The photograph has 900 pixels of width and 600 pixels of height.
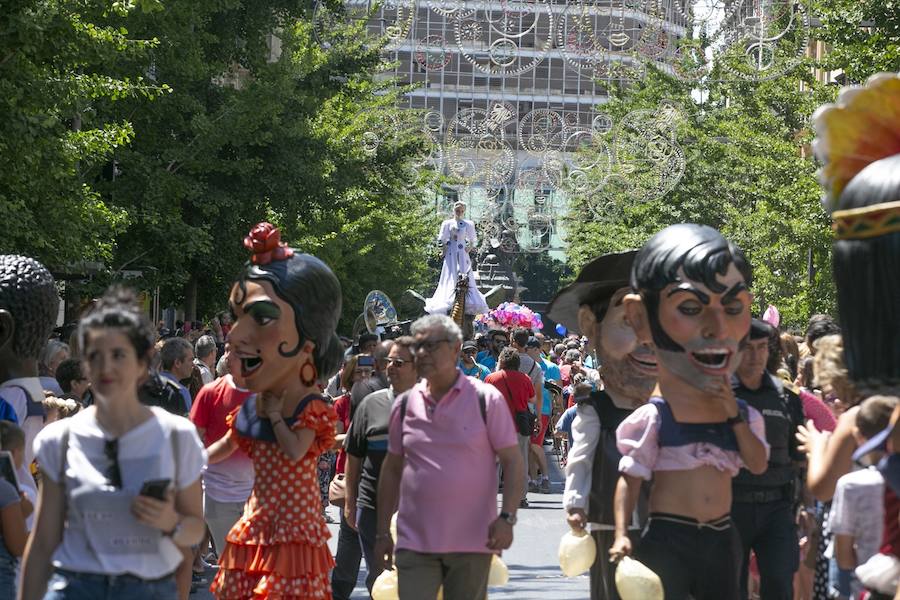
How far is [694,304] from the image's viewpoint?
7594 millimetres

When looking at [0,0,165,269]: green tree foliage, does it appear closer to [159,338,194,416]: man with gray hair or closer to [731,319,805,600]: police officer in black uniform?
[159,338,194,416]: man with gray hair

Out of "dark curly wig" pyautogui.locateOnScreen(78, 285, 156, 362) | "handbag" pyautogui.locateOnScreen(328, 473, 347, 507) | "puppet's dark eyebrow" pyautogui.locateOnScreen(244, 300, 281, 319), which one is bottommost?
"handbag" pyautogui.locateOnScreen(328, 473, 347, 507)

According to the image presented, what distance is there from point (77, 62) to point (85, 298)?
9.41m

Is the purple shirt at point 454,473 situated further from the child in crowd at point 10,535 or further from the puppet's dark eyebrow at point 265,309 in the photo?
the child in crowd at point 10,535

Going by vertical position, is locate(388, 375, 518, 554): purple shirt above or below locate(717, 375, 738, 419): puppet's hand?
below

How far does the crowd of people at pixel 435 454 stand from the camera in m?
5.81

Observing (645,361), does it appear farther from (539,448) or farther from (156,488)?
(539,448)

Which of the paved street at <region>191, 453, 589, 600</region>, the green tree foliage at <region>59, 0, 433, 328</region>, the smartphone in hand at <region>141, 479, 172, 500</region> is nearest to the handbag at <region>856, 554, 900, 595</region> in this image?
the smartphone in hand at <region>141, 479, 172, 500</region>

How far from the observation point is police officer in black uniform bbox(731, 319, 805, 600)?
8.28 meters

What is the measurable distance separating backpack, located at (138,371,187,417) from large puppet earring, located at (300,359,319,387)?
8.39 ft

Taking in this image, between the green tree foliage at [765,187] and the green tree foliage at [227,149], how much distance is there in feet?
19.4

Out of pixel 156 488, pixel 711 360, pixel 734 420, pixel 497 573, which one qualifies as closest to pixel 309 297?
pixel 497 573

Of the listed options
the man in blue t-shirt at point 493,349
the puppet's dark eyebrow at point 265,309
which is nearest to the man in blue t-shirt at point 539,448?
the man in blue t-shirt at point 493,349

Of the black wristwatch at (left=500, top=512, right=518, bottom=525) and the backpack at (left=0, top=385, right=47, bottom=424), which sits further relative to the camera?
the backpack at (left=0, top=385, right=47, bottom=424)
